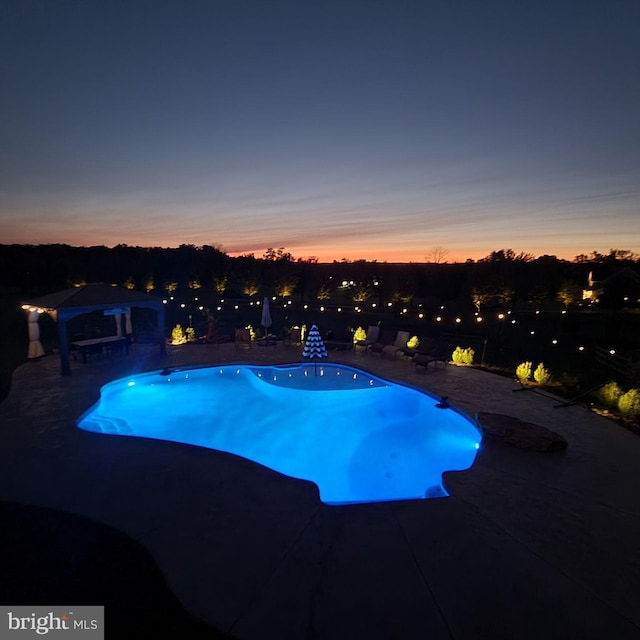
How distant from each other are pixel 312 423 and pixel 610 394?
7686 mm

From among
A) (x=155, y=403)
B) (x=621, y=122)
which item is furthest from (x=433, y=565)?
(x=621, y=122)

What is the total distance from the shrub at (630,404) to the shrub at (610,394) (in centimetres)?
42

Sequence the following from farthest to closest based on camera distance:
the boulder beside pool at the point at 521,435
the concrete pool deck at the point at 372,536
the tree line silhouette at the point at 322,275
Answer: the tree line silhouette at the point at 322,275
the boulder beside pool at the point at 521,435
the concrete pool deck at the point at 372,536

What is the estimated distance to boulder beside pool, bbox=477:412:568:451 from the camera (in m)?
6.34

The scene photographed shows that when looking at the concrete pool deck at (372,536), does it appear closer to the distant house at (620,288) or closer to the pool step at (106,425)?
the pool step at (106,425)

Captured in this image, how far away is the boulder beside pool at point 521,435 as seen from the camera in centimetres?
634

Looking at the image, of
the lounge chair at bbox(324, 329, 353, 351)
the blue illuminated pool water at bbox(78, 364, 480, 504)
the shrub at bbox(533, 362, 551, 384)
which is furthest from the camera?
the lounge chair at bbox(324, 329, 353, 351)

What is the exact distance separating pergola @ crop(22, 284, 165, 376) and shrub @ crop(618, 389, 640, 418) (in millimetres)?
14730

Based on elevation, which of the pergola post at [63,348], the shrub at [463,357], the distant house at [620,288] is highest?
the distant house at [620,288]

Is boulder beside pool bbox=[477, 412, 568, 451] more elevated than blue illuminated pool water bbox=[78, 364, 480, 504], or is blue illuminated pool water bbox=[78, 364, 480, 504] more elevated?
boulder beside pool bbox=[477, 412, 568, 451]

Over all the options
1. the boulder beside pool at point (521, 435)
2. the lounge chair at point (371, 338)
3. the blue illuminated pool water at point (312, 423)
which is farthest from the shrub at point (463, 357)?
the boulder beside pool at point (521, 435)

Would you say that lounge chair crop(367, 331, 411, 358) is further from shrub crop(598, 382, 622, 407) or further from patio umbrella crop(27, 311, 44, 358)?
patio umbrella crop(27, 311, 44, 358)

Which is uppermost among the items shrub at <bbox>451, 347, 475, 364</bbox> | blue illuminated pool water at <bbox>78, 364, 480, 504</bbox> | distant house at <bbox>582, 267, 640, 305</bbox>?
distant house at <bbox>582, 267, 640, 305</bbox>

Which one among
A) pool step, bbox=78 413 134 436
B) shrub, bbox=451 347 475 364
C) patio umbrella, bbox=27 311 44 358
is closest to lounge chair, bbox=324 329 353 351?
shrub, bbox=451 347 475 364
